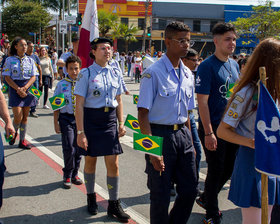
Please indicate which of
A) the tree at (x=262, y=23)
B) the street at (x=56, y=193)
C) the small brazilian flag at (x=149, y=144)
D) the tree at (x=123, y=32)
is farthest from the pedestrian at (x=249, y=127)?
the tree at (x=123, y=32)

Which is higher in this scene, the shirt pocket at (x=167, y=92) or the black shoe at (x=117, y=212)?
the shirt pocket at (x=167, y=92)

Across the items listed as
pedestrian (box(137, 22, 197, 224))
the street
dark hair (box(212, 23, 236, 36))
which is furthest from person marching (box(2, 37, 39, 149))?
pedestrian (box(137, 22, 197, 224))

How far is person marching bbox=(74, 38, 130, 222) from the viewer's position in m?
3.90

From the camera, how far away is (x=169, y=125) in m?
3.22

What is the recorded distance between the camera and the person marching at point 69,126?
5.03m

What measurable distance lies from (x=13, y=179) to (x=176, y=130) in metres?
3.10

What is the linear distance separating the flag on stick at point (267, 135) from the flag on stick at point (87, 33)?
2821 millimetres

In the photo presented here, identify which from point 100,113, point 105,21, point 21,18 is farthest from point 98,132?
point 21,18

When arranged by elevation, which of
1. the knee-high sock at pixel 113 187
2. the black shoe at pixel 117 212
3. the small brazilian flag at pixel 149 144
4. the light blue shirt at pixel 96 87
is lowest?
the black shoe at pixel 117 212

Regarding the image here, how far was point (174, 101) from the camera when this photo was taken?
10.6ft

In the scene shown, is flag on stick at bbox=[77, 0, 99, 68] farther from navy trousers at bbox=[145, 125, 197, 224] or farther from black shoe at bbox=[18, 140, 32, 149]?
black shoe at bbox=[18, 140, 32, 149]

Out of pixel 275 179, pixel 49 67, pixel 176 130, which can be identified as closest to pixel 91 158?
pixel 176 130

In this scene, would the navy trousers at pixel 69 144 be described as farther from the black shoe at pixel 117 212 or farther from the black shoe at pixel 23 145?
the black shoe at pixel 23 145

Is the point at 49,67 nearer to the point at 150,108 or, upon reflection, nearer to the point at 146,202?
the point at 146,202
